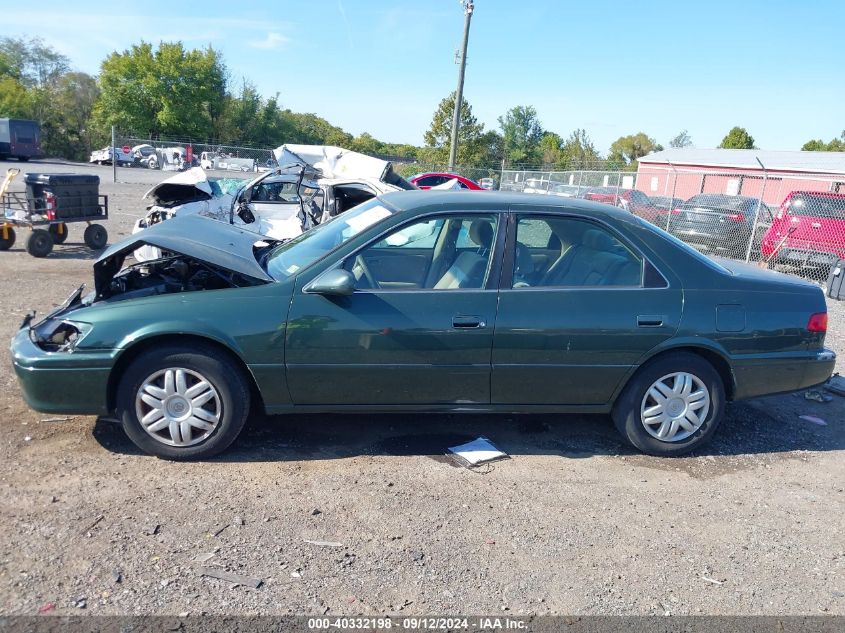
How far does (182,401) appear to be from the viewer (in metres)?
3.80

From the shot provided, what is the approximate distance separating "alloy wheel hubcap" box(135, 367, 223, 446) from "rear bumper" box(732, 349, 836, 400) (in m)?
3.36

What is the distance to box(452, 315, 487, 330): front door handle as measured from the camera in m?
3.92

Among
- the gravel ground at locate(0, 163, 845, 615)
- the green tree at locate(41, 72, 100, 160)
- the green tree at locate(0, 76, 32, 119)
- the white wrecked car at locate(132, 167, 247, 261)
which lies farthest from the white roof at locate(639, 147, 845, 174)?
the green tree at locate(0, 76, 32, 119)

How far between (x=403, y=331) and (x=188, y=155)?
33.4 m

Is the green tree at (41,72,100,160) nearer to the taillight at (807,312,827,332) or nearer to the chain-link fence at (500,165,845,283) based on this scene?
the chain-link fence at (500,165,845,283)

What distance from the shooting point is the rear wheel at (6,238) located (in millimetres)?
10570

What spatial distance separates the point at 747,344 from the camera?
14.1 ft

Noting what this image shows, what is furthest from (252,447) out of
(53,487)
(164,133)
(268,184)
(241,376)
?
(164,133)

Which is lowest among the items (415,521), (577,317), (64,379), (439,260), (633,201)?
(415,521)

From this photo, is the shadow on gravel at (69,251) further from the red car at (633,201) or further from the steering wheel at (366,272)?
the red car at (633,201)

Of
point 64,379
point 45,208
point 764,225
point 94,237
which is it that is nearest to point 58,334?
point 64,379

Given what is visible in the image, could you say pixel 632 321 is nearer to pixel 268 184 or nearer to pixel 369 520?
pixel 369 520

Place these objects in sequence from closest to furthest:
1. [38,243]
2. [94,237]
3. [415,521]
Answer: [415,521]
[38,243]
[94,237]

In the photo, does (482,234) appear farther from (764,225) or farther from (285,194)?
(764,225)
